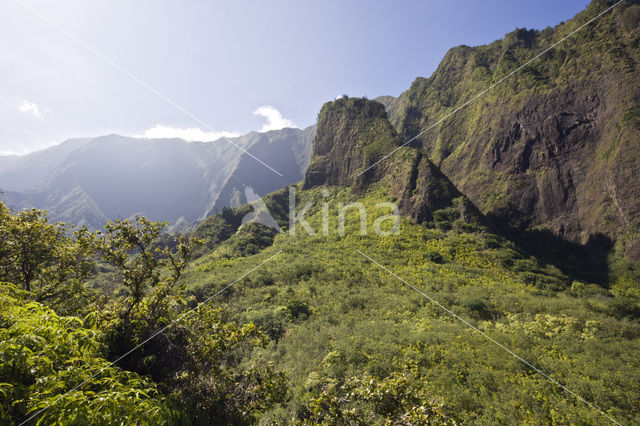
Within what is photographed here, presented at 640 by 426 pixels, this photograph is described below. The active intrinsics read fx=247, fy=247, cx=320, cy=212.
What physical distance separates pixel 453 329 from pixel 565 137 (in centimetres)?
4908

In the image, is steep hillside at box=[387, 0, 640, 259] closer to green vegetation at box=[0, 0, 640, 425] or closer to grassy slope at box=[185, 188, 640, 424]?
green vegetation at box=[0, 0, 640, 425]

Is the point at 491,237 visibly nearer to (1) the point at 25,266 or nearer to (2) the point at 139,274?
(2) the point at 139,274

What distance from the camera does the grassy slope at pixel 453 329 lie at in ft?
25.7

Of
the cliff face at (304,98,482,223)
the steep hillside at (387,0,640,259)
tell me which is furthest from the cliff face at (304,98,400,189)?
the steep hillside at (387,0,640,259)

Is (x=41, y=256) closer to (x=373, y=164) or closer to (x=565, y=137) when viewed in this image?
(x=373, y=164)

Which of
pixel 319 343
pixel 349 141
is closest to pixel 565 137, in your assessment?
pixel 349 141

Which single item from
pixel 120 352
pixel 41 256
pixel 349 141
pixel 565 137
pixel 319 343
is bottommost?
pixel 319 343

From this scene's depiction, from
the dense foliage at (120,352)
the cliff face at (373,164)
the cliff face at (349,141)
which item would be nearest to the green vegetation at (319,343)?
the dense foliage at (120,352)

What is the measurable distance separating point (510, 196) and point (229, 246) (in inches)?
2004

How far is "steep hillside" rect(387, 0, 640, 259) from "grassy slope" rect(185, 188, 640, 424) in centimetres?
2079

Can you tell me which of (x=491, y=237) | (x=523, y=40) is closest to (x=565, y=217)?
(x=491, y=237)

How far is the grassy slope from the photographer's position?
7.84m

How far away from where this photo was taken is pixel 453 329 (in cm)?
1216

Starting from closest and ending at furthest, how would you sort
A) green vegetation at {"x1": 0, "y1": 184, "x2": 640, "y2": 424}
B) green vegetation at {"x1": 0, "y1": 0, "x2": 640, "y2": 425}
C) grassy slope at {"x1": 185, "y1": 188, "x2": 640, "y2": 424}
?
1. green vegetation at {"x1": 0, "y1": 184, "x2": 640, "y2": 424}
2. green vegetation at {"x1": 0, "y1": 0, "x2": 640, "y2": 425}
3. grassy slope at {"x1": 185, "y1": 188, "x2": 640, "y2": 424}
